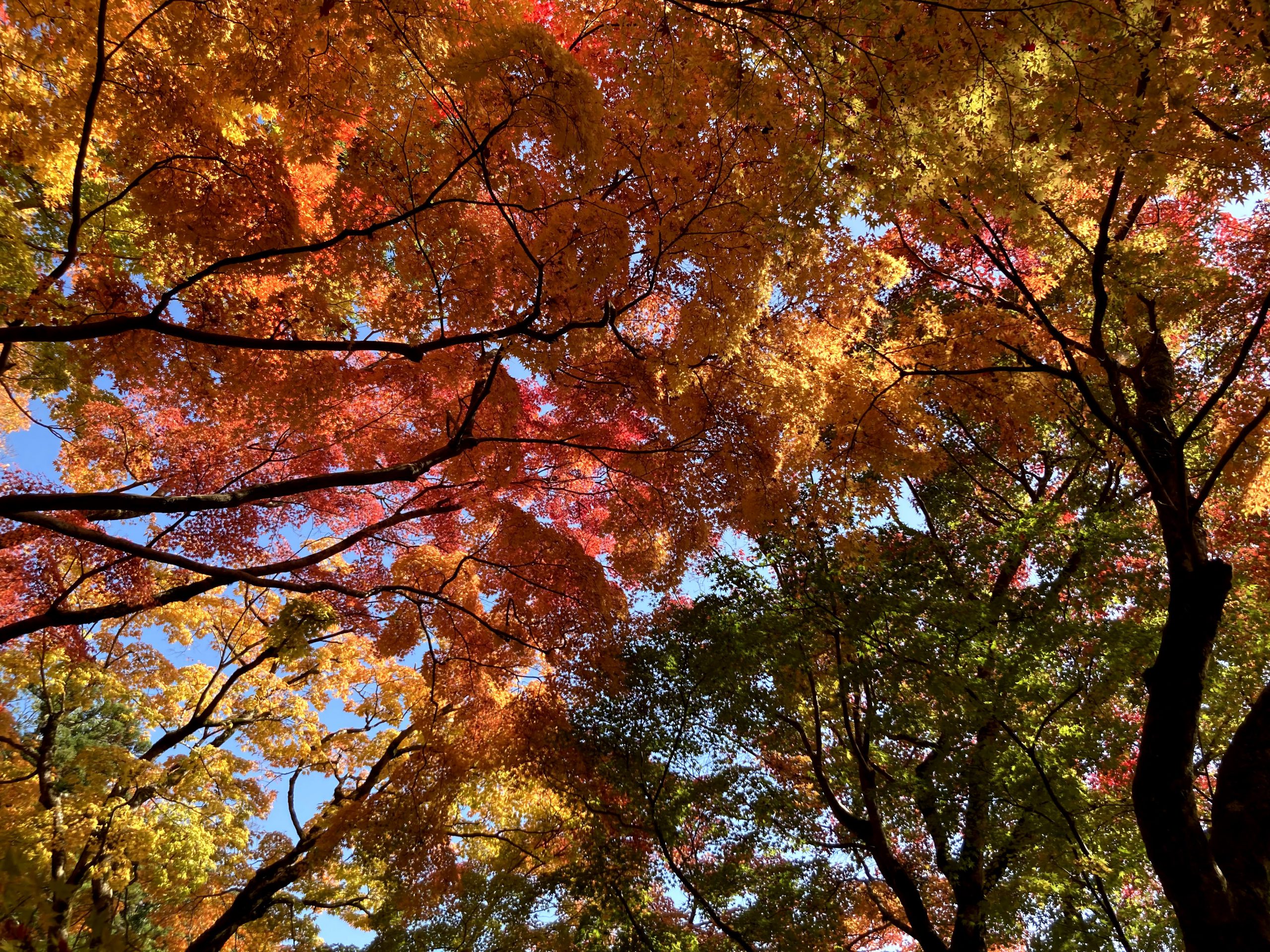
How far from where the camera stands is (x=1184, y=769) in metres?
3.45

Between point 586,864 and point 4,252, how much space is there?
767 cm

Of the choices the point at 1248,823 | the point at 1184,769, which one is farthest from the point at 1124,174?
the point at 1248,823

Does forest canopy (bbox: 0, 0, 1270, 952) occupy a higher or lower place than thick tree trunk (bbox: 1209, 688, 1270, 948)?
higher

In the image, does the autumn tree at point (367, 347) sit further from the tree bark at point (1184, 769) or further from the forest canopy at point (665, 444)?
the tree bark at point (1184, 769)

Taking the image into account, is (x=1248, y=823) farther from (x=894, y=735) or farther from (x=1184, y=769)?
(x=894, y=735)

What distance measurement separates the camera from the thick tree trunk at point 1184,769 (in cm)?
318

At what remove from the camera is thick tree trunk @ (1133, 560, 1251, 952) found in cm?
318

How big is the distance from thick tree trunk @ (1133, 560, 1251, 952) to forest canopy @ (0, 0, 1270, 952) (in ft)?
0.07

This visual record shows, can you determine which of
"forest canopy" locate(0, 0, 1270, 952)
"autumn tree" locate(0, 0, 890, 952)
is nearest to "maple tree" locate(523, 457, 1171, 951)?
"forest canopy" locate(0, 0, 1270, 952)

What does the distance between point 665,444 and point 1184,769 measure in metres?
5.01

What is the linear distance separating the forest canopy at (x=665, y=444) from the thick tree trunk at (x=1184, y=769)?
2 centimetres

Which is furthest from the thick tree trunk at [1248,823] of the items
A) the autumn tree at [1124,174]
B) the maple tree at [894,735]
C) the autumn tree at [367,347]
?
the autumn tree at [367,347]

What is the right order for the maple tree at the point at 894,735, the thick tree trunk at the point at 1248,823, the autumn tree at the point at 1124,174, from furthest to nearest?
the maple tree at the point at 894,735
the autumn tree at the point at 1124,174
the thick tree trunk at the point at 1248,823

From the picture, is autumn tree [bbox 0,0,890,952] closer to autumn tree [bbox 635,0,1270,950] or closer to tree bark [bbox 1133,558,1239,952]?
autumn tree [bbox 635,0,1270,950]
